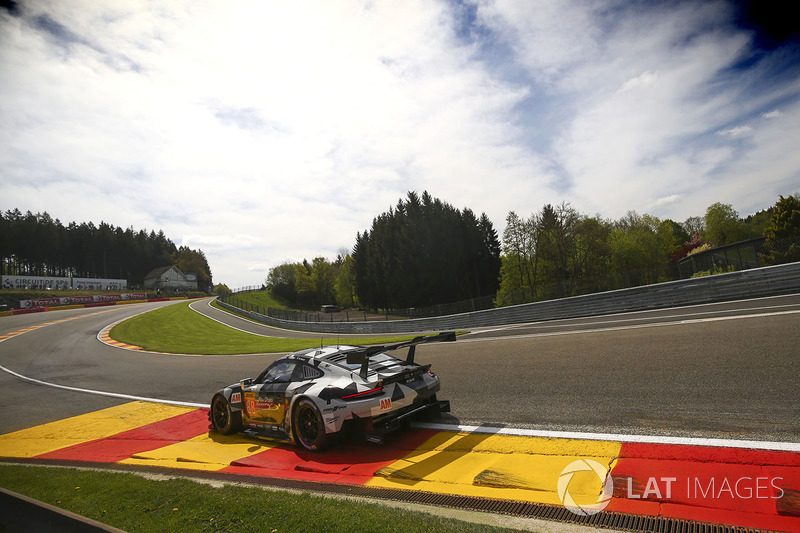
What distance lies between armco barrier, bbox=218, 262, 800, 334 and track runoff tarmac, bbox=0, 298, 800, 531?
18.4ft

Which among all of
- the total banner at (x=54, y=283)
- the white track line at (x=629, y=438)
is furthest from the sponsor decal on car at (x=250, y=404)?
the total banner at (x=54, y=283)

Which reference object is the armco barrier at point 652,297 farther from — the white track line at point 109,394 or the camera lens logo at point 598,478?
the white track line at point 109,394

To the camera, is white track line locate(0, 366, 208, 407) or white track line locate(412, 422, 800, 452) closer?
white track line locate(412, 422, 800, 452)

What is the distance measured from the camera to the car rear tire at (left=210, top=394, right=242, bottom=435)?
802cm

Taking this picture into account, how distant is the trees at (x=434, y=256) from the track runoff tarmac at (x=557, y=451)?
45.4 metres

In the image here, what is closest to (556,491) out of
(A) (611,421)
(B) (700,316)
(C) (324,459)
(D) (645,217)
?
(A) (611,421)

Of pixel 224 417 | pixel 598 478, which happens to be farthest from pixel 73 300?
pixel 598 478

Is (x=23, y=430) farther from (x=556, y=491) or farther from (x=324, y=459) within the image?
(x=556, y=491)

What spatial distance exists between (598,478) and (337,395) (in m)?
3.41

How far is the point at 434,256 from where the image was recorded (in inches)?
2244

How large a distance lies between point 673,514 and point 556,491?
0.99m

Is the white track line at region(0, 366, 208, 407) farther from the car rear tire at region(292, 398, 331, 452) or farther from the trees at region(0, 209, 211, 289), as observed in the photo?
the trees at region(0, 209, 211, 289)

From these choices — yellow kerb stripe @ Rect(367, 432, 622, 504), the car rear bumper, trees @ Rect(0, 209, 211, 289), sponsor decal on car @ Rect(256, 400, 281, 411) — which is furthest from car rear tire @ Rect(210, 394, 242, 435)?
trees @ Rect(0, 209, 211, 289)

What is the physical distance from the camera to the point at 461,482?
4.65 metres
